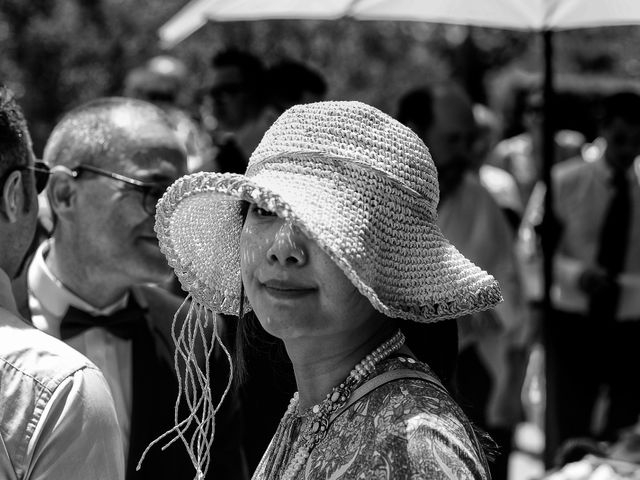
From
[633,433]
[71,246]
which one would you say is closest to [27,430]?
[71,246]

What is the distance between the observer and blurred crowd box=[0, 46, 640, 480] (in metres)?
3.13

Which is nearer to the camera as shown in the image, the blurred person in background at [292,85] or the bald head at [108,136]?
the bald head at [108,136]

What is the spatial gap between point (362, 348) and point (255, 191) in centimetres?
37

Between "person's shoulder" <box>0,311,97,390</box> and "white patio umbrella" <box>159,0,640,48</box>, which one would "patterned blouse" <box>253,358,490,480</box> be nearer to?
"person's shoulder" <box>0,311,97,390</box>

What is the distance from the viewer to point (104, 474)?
6.74 ft

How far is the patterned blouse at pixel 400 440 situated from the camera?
1.67 m

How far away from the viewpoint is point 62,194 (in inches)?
131

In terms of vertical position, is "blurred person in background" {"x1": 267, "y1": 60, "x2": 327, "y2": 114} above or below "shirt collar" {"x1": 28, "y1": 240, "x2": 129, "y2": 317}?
below

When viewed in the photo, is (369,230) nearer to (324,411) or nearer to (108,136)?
(324,411)

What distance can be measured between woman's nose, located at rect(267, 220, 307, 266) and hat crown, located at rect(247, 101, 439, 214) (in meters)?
0.14

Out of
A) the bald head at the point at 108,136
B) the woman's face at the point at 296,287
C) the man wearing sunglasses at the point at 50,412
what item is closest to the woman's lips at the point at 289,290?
the woman's face at the point at 296,287

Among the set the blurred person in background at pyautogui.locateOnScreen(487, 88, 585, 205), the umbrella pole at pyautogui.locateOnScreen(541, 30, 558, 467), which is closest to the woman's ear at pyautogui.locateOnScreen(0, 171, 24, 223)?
the umbrella pole at pyautogui.locateOnScreen(541, 30, 558, 467)

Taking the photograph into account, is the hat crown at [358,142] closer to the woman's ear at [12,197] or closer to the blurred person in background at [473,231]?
the woman's ear at [12,197]

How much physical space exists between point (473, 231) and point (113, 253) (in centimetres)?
258
